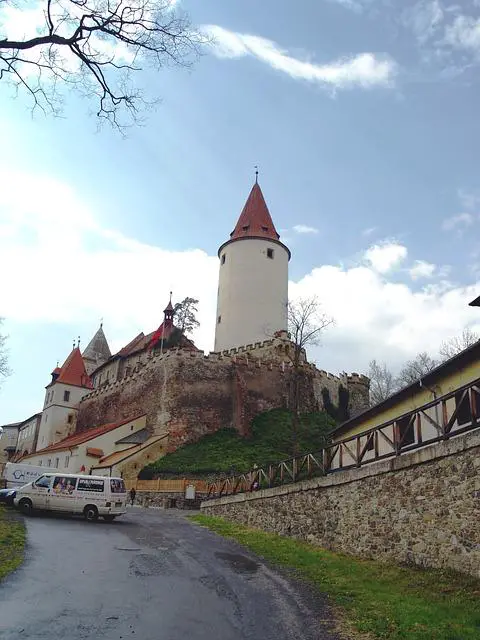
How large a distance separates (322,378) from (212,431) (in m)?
12.0

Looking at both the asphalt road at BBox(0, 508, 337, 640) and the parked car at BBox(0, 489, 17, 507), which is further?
the parked car at BBox(0, 489, 17, 507)

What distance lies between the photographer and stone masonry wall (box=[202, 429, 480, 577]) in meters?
9.96

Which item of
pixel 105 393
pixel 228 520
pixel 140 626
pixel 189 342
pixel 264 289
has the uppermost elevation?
pixel 264 289

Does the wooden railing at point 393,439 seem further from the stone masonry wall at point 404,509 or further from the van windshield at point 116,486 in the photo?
the van windshield at point 116,486

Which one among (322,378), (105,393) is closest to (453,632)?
(322,378)

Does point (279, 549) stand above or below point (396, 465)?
below

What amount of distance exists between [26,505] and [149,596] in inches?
542

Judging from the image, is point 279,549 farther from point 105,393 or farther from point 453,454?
point 105,393

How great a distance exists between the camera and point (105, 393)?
56.2 metres

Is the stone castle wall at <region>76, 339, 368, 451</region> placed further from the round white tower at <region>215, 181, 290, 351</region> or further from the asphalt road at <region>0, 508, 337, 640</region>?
the asphalt road at <region>0, 508, 337, 640</region>

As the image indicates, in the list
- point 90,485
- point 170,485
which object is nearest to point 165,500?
point 170,485

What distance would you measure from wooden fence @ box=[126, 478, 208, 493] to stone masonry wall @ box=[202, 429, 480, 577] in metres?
15.8

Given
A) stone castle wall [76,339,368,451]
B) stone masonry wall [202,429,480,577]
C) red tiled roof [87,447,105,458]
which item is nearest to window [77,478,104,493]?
stone masonry wall [202,429,480,577]

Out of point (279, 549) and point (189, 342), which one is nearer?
point (279, 549)
